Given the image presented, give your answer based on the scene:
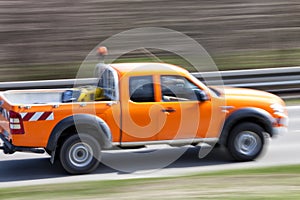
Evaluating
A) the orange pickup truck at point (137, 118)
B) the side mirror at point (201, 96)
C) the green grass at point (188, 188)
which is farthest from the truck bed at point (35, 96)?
the green grass at point (188, 188)

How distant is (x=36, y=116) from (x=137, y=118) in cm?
158

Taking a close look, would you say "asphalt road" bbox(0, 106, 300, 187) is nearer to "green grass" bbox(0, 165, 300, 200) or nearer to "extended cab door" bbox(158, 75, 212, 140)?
"extended cab door" bbox(158, 75, 212, 140)

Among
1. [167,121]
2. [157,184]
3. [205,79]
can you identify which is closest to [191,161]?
[167,121]

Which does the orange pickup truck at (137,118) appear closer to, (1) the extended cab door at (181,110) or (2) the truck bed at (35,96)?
(1) the extended cab door at (181,110)

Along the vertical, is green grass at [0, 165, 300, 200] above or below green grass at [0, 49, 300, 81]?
below

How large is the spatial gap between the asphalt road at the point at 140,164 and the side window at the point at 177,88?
1164 millimetres

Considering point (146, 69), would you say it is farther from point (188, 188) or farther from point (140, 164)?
point (188, 188)

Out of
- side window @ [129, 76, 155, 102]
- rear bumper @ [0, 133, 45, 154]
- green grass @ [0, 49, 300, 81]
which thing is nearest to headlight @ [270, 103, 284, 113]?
side window @ [129, 76, 155, 102]

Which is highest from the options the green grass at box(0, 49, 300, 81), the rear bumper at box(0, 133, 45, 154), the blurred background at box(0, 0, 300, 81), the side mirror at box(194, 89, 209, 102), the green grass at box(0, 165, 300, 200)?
the blurred background at box(0, 0, 300, 81)

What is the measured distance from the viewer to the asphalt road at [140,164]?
10094 mm

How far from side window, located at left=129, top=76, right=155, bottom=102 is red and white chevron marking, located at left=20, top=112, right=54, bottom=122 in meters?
1.33

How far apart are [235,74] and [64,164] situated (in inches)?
316

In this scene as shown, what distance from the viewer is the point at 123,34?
21203 millimetres

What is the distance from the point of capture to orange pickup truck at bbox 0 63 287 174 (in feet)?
32.4
